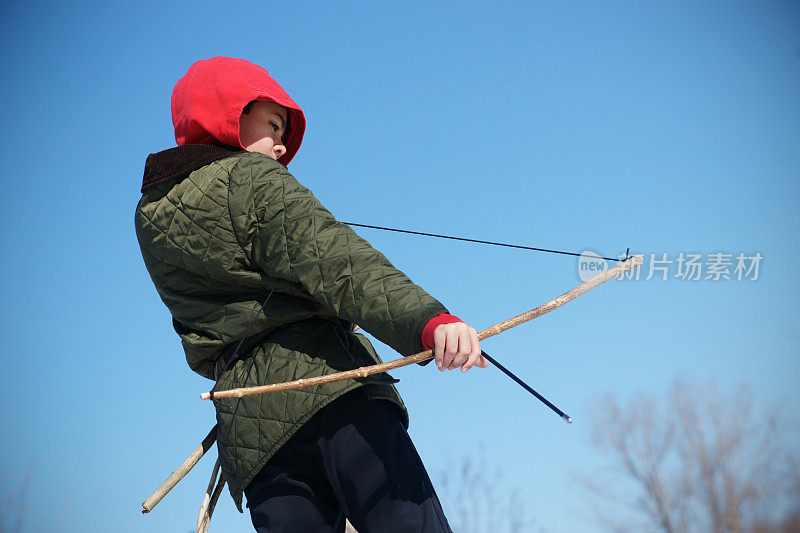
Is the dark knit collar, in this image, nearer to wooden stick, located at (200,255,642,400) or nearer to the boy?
the boy

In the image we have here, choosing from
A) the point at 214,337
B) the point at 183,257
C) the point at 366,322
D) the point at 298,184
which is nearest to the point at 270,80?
the point at 298,184

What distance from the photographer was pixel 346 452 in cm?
158

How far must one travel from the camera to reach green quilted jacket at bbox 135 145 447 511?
1.51 meters

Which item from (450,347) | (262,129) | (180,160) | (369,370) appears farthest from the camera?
(262,129)

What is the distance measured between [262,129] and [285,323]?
65cm

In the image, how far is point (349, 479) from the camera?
1565 mm

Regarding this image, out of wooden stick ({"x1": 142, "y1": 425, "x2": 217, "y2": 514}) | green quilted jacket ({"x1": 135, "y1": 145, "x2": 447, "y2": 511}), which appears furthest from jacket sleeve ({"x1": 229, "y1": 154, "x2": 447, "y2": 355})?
wooden stick ({"x1": 142, "y1": 425, "x2": 217, "y2": 514})

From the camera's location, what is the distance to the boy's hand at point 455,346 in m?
1.35

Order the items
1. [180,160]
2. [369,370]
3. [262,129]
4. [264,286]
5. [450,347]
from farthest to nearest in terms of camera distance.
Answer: [262,129], [180,160], [264,286], [369,370], [450,347]

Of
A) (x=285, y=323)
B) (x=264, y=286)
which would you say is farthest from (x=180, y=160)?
(x=285, y=323)

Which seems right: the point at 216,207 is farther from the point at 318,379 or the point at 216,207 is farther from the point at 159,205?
the point at 318,379

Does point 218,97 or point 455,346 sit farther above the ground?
point 218,97

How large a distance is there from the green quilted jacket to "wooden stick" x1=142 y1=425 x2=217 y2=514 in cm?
24

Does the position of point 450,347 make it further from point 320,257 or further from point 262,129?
point 262,129
